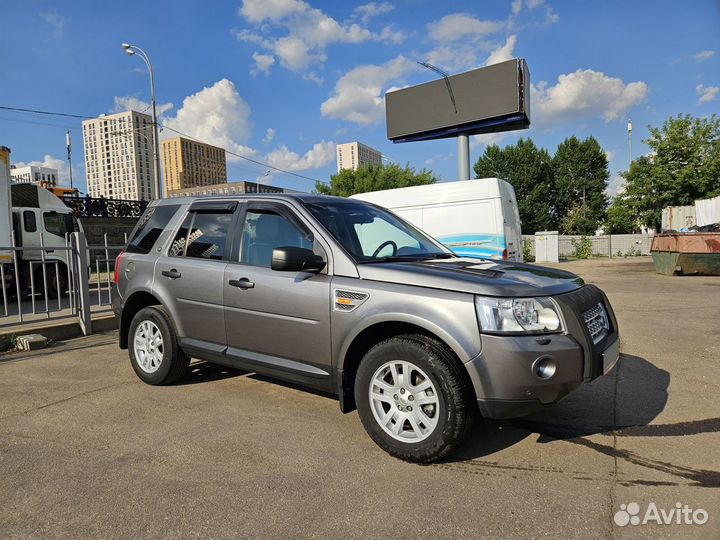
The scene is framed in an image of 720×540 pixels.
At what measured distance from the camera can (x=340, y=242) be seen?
11.9ft

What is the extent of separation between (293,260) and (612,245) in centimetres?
4015

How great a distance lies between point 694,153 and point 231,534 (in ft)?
131

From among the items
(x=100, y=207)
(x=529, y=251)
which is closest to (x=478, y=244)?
(x=529, y=251)

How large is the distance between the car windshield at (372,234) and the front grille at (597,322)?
4.10ft

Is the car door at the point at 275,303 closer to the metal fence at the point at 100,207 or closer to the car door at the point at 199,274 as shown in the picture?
the car door at the point at 199,274

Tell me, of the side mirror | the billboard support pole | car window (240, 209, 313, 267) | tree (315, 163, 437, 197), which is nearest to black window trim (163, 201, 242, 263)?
car window (240, 209, 313, 267)

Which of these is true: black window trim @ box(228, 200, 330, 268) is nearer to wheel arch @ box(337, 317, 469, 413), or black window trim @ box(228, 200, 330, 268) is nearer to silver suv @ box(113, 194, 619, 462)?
silver suv @ box(113, 194, 619, 462)

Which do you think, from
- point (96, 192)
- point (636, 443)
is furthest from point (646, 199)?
point (96, 192)

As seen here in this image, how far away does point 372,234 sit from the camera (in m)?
4.09

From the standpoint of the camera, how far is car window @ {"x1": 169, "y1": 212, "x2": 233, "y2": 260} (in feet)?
14.0

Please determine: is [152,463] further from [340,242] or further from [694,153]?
[694,153]

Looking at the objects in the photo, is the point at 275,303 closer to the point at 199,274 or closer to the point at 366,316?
the point at 366,316

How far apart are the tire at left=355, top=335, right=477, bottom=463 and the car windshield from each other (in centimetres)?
79

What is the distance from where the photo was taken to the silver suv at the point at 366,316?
9.37 ft
